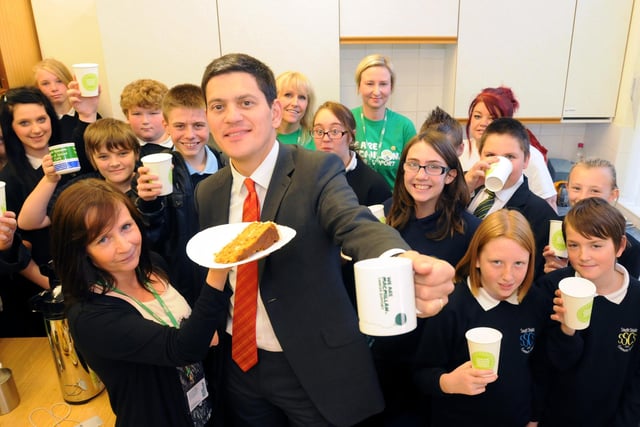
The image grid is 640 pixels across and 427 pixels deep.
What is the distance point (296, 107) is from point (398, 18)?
3.57 ft

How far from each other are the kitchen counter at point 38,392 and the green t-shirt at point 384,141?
6.01ft

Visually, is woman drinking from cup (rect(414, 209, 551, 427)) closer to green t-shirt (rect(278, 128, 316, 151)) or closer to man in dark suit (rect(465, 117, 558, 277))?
man in dark suit (rect(465, 117, 558, 277))

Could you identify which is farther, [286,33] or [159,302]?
[286,33]

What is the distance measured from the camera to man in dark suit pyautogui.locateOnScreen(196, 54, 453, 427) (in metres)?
1.19

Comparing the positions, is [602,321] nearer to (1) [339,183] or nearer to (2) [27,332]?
(1) [339,183]

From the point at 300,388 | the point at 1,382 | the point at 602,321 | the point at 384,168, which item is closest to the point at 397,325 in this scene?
the point at 300,388

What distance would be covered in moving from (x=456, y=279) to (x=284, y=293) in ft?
2.20

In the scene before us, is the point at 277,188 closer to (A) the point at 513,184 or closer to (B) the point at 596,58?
(A) the point at 513,184

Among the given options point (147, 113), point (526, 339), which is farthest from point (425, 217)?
point (147, 113)

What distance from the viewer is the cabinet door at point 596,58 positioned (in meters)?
3.23

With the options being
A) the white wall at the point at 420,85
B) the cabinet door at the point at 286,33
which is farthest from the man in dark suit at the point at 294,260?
the white wall at the point at 420,85

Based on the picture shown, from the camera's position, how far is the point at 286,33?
3.17 m

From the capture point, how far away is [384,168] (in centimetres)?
282

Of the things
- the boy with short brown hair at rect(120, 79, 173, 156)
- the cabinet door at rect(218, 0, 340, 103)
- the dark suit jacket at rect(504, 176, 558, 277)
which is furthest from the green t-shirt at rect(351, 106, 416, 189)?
the boy with short brown hair at rect(120, 79, 173, 156)
